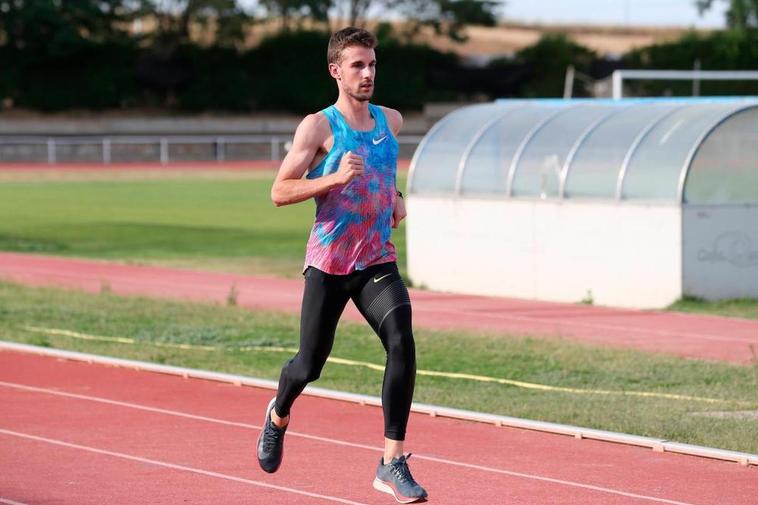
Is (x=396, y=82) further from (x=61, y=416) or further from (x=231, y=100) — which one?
(x=61, y=416)

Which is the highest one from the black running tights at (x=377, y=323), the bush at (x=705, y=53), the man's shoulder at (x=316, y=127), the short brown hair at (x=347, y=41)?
the bush at (x=705, y=53)

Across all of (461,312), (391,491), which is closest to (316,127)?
(391,491)

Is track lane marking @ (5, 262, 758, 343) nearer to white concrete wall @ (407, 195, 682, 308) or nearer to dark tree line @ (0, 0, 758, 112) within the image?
white concrete wall @ (407, 195, 682, 308)

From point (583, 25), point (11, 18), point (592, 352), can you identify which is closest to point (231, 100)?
point (11, 18)

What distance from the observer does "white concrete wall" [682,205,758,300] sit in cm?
1727

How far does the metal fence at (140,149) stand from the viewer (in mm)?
62406

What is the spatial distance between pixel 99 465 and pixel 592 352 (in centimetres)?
627

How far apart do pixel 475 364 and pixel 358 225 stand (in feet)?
20.3

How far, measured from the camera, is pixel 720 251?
17.5 meters

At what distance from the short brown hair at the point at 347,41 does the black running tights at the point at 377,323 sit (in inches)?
38.4

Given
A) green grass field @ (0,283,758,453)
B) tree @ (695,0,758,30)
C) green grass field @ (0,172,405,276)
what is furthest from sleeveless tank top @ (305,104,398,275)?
tree @ (695,0,758,30)

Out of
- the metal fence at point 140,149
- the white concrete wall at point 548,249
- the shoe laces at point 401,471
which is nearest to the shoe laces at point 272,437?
the shoe laces at point 401,471

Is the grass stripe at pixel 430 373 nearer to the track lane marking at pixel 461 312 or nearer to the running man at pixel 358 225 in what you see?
the track lane marking at pixel 461 312

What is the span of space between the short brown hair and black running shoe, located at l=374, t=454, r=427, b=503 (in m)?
1.84
